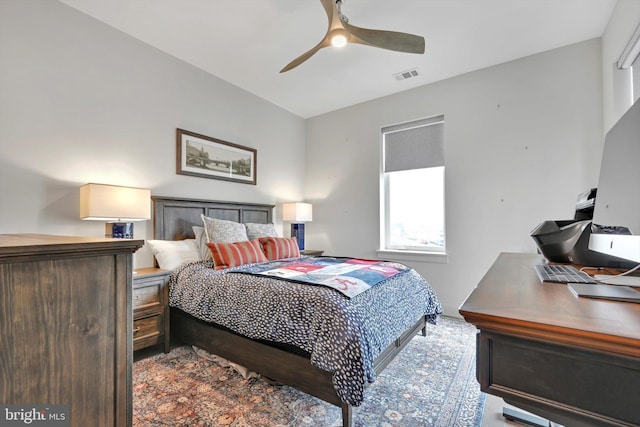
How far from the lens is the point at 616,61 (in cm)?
226

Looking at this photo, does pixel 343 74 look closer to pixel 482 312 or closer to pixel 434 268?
pixel 434 268

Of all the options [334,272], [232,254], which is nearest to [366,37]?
[334,272]

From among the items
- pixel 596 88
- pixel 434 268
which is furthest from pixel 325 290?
pixel 596 88

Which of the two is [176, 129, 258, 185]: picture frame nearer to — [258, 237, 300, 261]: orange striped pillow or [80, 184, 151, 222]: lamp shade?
[80, 184, 151, 222]: lamp shade

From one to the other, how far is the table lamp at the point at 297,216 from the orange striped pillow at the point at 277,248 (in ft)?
2.71

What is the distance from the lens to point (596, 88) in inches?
103

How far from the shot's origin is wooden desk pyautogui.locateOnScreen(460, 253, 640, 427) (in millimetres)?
506

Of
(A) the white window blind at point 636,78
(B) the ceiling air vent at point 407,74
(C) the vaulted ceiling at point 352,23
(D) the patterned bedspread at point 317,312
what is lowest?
(D) the patterned bedspread at point 317,312

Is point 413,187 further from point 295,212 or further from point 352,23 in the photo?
point 352,23

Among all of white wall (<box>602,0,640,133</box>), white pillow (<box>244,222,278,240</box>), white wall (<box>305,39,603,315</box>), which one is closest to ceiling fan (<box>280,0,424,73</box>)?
white wall (<box>602,0,640,133</box>)

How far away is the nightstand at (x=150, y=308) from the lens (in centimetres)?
227

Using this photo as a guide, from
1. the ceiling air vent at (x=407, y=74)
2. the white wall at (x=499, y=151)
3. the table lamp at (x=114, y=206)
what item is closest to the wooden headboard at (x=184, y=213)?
the table lamp at (x=114, y=206)

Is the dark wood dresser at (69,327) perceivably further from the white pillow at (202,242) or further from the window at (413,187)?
the window at (413,187)

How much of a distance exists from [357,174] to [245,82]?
193 centimetres
